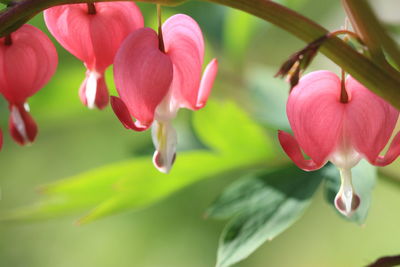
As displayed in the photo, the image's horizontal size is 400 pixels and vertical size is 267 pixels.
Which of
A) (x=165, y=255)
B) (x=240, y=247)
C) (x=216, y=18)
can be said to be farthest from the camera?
(x=165, y=255)

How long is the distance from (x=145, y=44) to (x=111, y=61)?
9cm

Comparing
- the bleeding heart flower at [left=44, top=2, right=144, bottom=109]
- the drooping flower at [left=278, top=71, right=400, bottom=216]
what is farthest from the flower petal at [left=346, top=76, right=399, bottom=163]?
the bleeding heart flower at [left=44, top=2, right=144, bottom=109]

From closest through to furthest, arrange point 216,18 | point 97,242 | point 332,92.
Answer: point 332,92 → point 216,18 → point 97,242

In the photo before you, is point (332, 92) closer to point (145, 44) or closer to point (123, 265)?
point (145, 44)

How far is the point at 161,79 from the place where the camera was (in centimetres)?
67

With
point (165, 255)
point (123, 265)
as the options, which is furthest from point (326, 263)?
point (123, 265)

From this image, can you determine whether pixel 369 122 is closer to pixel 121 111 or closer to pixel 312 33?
pixel 312 33

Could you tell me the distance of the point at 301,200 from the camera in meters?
1.00

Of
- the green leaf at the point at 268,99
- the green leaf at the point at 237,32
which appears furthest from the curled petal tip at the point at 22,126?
the green leaf at the point at 237,32

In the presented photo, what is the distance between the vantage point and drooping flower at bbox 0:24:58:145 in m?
0.71

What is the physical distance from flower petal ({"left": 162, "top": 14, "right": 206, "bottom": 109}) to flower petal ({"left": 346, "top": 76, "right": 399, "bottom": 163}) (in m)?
0.17

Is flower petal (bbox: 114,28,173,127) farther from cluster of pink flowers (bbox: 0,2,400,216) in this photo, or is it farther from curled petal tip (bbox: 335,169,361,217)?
curled petal tip (bbox: 335,169,361,217)

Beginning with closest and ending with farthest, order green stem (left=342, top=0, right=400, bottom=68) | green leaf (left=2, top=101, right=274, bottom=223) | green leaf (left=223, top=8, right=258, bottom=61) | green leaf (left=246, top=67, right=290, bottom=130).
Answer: green stem (left=342, top=0, right=400, bottom=68), green leaf (left=2, top=101, right=274, bottom=223), green leaf (left=246, top=67, right=290, bottom=130), green leaf (left=223, top=8, right=258, bottom=61)

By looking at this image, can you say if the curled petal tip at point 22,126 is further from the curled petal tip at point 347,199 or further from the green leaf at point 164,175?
the green leaf at point 164,175
